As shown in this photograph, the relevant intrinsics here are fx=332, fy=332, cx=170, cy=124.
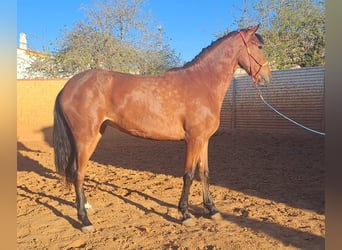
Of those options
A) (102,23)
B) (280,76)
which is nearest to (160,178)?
(280,76)

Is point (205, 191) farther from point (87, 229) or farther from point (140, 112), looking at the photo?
point (87, 229)

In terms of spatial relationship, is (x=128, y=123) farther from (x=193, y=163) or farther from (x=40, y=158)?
(x=40, y=158)

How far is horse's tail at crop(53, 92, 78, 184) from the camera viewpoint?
3900 mm

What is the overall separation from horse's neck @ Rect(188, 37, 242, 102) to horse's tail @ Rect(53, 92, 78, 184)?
1.63m

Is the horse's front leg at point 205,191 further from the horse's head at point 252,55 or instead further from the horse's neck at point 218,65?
the horse's head at point 252,55

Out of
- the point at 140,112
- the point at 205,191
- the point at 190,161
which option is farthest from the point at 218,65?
the point at 205,191

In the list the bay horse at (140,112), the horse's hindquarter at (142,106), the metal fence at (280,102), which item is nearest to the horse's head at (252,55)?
the bay horse at (140,112)

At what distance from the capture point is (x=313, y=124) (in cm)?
923

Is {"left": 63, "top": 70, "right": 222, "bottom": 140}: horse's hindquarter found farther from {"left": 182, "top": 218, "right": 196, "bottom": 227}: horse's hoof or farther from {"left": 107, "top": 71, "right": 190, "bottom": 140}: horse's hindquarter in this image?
{"left": 182, "top": 218, "right": 196, "bottom": 227}: horse's hoof

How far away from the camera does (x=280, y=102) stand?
10.3 metres

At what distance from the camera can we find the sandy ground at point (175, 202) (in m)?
3.18

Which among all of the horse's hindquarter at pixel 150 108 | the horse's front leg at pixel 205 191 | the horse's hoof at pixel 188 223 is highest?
the horse's hindquarter at pixel 150 108

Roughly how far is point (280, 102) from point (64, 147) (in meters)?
7.93

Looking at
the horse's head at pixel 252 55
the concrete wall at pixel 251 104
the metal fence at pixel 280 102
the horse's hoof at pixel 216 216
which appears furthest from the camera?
the concrete wall at pixel 251 104
